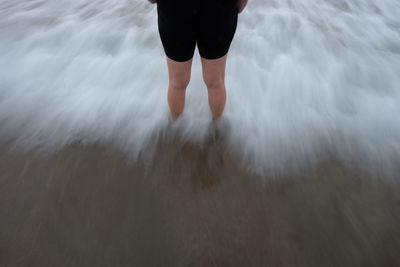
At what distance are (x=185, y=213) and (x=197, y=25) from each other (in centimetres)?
87

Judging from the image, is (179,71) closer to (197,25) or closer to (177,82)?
(177,82)

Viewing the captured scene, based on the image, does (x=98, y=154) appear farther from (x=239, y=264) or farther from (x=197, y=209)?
(x=239, y=264)

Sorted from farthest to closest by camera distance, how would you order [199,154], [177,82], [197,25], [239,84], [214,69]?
[239,84] < [199,154] < [177,82] < [214,69] < [197,25]

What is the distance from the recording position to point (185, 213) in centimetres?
135

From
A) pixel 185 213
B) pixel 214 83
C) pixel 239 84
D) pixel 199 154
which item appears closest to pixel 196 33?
pixel 214 83

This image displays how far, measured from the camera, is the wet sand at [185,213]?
3.99 feet

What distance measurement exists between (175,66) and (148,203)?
0.70 meters

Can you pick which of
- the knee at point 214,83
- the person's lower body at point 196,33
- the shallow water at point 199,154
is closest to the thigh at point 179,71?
the person's lower body at point 196,33

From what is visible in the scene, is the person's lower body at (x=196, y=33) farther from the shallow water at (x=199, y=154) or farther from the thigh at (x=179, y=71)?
the shallow water at (x=199, y=154)

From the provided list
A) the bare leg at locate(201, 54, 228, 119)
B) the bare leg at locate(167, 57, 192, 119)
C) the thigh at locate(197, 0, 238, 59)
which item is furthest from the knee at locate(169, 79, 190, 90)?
the thigh at locate(197, 0, 238, 59)

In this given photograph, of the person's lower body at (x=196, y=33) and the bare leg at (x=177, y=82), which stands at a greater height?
the person's lower body at (x=196, y=33)

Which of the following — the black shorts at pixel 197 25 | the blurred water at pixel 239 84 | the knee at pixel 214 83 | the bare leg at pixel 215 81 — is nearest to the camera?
the black shorts at pixel 197 25

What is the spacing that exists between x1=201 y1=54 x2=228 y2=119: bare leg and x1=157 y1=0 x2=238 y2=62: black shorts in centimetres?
6

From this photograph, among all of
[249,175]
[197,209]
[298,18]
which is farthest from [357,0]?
[197,209]
